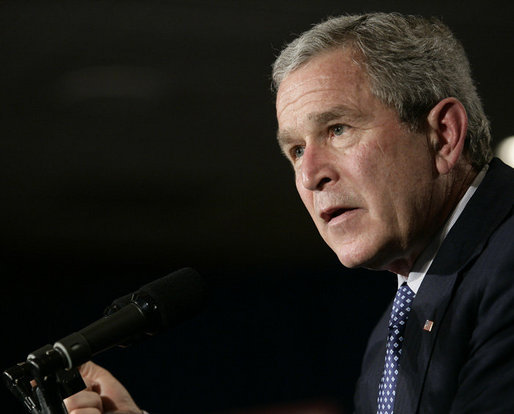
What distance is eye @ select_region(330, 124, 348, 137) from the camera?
1566mm

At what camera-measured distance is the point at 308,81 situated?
5.29ft

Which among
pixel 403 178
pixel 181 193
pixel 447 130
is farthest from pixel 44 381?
pixel 181 193

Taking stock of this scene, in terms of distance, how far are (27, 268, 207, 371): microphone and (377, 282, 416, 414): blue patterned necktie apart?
17.2 inches

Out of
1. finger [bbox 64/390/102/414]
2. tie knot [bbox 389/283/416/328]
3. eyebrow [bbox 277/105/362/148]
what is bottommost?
finger [bbox 64/390/102/414]

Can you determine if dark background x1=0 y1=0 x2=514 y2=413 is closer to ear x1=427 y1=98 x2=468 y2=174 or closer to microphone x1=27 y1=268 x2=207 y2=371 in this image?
ear x1=427 y1=98 x2=468 y2=174

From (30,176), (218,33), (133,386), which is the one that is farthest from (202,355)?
(218,33)

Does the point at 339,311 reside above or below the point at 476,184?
below

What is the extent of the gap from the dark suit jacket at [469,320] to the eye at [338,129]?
0.92 feet

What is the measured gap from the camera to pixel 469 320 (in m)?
1.36

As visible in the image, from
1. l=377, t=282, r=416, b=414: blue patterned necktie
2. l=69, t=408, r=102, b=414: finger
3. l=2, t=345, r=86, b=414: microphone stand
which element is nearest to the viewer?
l=2, t=345, r=86, b=414: microphone stand

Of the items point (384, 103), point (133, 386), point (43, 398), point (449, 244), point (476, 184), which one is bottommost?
point (133, 386)

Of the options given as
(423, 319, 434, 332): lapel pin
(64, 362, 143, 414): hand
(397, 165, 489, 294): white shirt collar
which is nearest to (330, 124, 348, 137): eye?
(397, 165, 489, 294): white shirt collar

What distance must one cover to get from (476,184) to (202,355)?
399 cm

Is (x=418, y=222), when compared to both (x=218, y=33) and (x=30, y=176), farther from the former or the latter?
(x=30, y=176)
